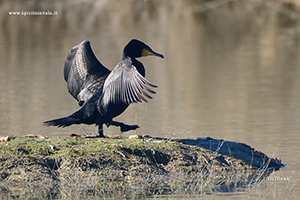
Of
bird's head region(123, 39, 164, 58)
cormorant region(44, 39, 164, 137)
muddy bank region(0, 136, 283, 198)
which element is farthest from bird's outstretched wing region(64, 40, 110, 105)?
muddy bank region(0, 136, 283, 198)

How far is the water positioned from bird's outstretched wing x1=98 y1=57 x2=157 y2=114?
85 cm

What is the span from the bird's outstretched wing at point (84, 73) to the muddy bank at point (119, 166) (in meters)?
0.82

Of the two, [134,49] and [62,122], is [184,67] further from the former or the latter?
[62,122]

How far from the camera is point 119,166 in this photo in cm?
666

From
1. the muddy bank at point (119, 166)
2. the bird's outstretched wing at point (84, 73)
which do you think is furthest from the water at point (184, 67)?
the bird's outstretched wing at point (84, 73)

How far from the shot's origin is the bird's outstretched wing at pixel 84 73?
313 inches

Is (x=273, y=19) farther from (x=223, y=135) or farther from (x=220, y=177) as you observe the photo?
(x=220, y=177)

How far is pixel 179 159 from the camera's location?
6902 millimetres

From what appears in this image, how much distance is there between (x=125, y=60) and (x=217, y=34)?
1771 centimetres

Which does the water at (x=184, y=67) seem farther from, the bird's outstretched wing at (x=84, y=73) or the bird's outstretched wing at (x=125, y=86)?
the bird's outstretched wing at (x=125, y=86)

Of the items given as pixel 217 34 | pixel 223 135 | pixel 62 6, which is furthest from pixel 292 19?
pixel 223 135

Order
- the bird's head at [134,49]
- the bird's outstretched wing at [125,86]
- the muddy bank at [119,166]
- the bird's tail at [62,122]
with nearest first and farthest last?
1. the muddy bank at [119,166]
2. the bird's outstretched wing at [125,86]
3. the bird's tail at [62,122]
4. the bird's head at [134,49]

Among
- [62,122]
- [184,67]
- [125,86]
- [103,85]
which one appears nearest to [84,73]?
[103,85]

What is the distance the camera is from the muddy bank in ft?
20.5
